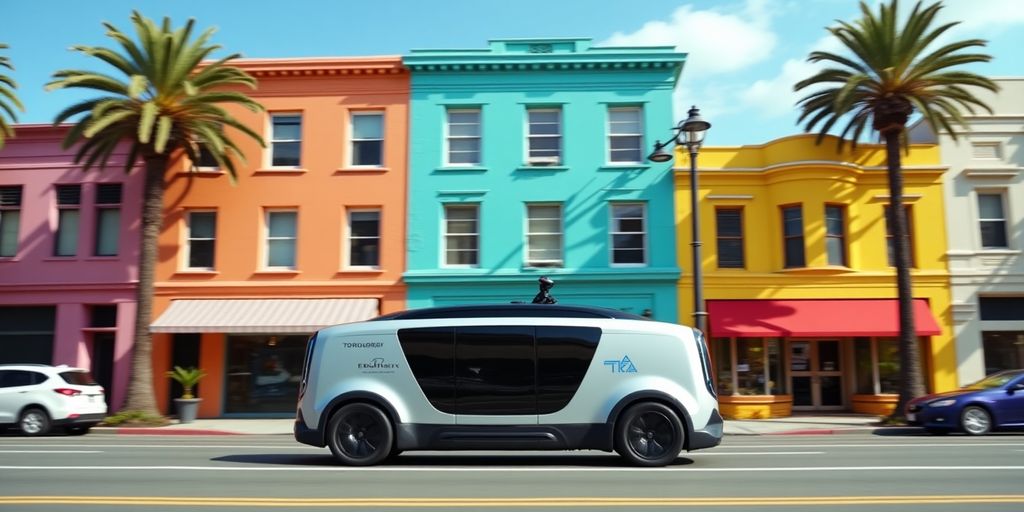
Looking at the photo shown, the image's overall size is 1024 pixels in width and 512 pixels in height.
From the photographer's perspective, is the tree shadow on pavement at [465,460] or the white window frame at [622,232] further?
the white window frame at [622,232]

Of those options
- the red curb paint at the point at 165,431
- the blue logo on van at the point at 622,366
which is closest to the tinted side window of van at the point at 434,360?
the blue logo on van at the point at 622,366

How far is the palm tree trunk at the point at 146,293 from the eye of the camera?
63.3 ft

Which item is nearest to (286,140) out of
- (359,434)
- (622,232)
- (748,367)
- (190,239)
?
(190,239)

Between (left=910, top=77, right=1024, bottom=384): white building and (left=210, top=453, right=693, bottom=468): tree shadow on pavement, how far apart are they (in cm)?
1512

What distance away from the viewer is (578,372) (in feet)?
31.8

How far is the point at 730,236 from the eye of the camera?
21922mm

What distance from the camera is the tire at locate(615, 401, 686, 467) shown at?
31.2ft

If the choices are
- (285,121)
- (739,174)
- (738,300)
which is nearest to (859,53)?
→ (739,174)

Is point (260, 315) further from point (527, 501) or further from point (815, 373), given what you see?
point (815, 373)

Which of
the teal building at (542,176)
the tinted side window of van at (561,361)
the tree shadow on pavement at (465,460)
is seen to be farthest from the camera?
the teal building at (542,176)

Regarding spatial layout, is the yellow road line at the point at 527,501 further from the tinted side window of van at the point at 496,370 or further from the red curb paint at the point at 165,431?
the red curb paint at the point at 165,431

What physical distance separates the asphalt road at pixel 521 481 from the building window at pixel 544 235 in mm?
10473

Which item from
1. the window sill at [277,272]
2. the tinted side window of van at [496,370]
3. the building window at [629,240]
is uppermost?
the building window at [629,240]

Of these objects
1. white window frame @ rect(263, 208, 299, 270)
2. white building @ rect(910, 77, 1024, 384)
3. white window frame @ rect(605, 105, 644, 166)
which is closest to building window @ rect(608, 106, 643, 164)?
white window frame @ rect(605, 105, 644, 166)
